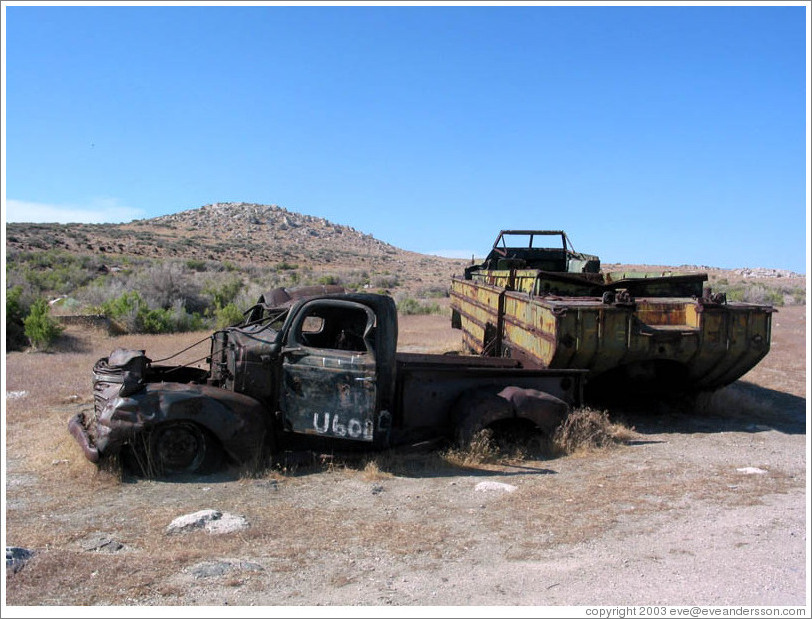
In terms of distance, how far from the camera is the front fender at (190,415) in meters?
6.25

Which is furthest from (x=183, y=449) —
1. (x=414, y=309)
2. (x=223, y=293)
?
(x=414, y=309)

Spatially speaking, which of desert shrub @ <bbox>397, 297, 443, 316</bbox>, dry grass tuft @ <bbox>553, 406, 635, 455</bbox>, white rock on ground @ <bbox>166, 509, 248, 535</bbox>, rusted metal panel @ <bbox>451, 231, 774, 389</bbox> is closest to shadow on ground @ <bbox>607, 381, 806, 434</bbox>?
rusted metal panel @ <bbox>451, 231, 774, 389</bbox>

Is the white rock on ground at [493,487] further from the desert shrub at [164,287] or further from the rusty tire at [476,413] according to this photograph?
the desert shrub at [164,287]

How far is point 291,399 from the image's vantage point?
6777 millimetres

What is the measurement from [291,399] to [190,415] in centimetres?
95

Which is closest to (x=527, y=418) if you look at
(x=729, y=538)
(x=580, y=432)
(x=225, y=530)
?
(x=580, y=432)

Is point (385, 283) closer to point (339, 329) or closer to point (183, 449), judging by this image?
point (339, 329)

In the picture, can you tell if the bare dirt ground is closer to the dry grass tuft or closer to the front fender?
the dry grass tuft

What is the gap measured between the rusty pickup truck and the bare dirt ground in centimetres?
31

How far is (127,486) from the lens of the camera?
6.20 m

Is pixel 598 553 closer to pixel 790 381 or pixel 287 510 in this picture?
pixel 287 510

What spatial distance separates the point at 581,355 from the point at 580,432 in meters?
0.99

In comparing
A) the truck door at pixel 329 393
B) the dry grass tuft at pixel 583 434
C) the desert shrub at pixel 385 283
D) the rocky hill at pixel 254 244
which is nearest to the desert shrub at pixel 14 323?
the truck door at pixel 329 393

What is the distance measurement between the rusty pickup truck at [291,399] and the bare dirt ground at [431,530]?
1.02ft
